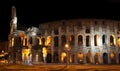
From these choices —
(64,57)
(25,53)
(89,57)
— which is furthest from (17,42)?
(89,57)

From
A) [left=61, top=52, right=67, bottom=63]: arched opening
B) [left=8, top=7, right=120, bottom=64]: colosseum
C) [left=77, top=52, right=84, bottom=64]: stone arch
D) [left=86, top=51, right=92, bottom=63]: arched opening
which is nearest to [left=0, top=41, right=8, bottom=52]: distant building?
[left=8, top=7, right=120, bottom=64]: colosseum

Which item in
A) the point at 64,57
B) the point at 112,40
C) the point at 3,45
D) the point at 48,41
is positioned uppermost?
the point at 3,45

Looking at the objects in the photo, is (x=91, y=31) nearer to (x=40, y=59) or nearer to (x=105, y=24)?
(x=105, y=24)

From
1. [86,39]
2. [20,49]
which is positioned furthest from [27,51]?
[86,39]

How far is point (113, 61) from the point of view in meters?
61.4

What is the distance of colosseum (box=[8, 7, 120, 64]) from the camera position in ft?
199

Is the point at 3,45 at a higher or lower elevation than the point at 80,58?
higher

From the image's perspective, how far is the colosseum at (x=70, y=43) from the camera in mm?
60625

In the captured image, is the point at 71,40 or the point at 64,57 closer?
the point at 71,40

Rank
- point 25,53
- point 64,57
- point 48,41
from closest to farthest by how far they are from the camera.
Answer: point 25,53
point 64,57
point 48,41

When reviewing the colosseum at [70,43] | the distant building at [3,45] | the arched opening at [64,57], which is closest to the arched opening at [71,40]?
the colosseum at [70,43]

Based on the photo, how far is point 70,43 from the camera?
6269cm

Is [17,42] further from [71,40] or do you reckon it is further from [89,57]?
[89,57]

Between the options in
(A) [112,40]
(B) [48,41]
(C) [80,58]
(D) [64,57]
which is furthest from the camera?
(B) [48,41]
